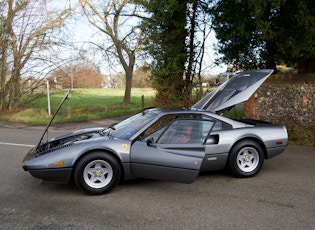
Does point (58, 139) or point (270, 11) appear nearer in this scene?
point (58, 139)

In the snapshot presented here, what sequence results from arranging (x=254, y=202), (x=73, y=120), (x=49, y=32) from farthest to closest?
(x=49, y=32), (x=73, y=120), (x=254, y=202)

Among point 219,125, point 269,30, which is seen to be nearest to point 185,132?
point 219,125

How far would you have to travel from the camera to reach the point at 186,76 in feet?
38.5

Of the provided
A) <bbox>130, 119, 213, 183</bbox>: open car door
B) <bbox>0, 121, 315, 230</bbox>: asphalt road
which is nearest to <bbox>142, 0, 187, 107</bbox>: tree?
<bbox>0, 121, 315, 230</bbox>: asphalt road

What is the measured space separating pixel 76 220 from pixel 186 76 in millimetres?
8560

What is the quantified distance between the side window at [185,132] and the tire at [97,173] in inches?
31.0

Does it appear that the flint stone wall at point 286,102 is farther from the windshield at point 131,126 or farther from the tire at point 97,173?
the tire at point 97,173

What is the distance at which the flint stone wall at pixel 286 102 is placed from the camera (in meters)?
9.75

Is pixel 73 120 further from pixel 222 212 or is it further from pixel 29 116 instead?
pixel 222 212

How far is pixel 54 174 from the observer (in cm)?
459

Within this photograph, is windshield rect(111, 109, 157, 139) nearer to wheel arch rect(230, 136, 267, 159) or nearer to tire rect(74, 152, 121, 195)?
tire rect(74, 152, 121, 195)

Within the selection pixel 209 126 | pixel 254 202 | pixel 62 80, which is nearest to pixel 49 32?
pixel 62 80

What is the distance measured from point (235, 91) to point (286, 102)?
4498mm

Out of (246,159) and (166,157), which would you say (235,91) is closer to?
(246,159)
